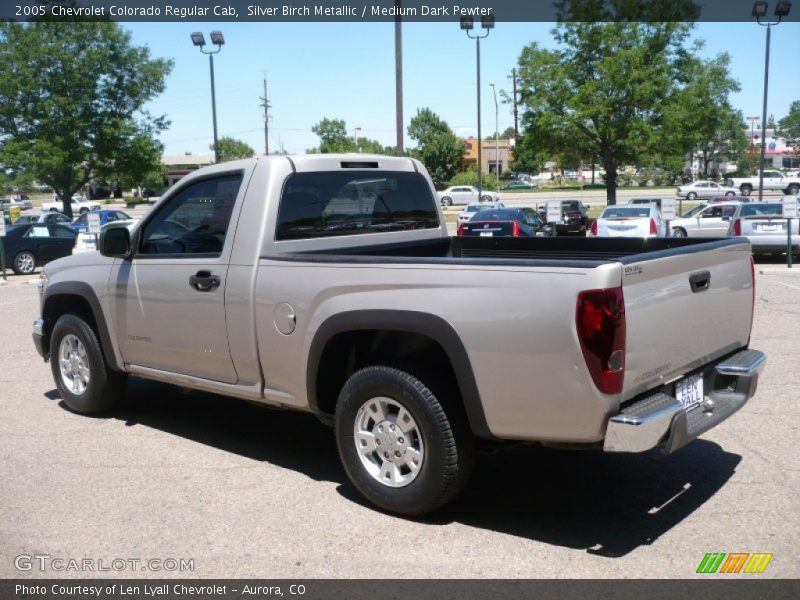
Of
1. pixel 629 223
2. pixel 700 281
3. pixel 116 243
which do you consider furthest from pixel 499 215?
pixel 700 281

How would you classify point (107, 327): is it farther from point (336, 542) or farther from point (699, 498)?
point (699, 498)

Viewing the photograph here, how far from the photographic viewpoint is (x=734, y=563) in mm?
3924

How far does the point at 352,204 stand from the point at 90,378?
8.42 ft

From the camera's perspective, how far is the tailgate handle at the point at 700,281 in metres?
4.32

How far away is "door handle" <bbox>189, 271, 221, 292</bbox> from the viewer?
5250mm

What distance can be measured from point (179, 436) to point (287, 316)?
2.00 meters

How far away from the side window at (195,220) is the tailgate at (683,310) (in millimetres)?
2728

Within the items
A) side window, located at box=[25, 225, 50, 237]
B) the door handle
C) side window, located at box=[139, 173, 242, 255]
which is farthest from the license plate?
side window, located at box=[25, 225, 50, 237]

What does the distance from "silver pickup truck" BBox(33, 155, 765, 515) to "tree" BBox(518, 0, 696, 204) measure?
28.3m

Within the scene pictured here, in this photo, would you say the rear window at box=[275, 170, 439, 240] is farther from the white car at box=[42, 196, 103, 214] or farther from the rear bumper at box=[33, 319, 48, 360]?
the white car at box=[42, 196, 103, 214]

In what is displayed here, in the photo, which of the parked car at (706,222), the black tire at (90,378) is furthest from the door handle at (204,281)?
the parked car at (706,222)

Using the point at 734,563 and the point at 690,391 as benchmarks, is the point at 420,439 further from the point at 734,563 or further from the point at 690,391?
the point at 734,563

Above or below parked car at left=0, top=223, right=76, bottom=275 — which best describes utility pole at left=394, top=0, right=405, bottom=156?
above

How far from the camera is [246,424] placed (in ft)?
21.8
